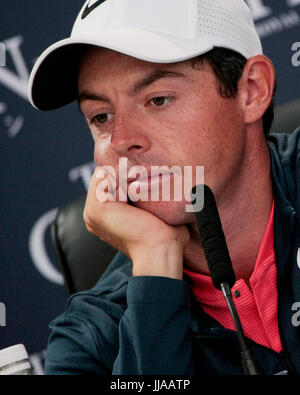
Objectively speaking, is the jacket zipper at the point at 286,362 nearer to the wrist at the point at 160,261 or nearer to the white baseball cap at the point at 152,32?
the wrist at the point at 160,261

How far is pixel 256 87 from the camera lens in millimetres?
957

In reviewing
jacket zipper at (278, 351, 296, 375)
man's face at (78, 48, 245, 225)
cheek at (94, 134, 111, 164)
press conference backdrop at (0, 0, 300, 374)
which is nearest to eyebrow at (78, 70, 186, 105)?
man's face at (78, 48, 245, 225)

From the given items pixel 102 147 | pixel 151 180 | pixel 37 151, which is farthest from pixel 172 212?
pixel 37 151

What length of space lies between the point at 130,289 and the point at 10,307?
806 millimetres

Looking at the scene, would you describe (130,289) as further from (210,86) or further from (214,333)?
(210,86)

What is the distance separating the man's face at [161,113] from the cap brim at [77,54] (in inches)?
1.5

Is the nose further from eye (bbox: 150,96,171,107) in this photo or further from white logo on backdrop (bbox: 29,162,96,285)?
white logo on backdrop (bbox: 29,162,96,285)

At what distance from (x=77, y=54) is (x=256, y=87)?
31 centimetres

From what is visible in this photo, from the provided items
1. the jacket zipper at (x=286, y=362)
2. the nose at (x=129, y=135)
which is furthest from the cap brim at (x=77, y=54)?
the jacket zipper at (x=286, y=362)

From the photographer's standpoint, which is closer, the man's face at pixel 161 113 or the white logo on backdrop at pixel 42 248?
the man's face at pixel 161 113

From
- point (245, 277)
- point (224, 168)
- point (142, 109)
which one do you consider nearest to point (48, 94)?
point (142, 109)

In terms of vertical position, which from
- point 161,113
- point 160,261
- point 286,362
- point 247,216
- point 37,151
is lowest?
point 286,362

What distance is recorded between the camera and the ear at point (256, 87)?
3.05 feet

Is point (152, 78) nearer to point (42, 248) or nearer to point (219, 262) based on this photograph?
point (219, 262)
